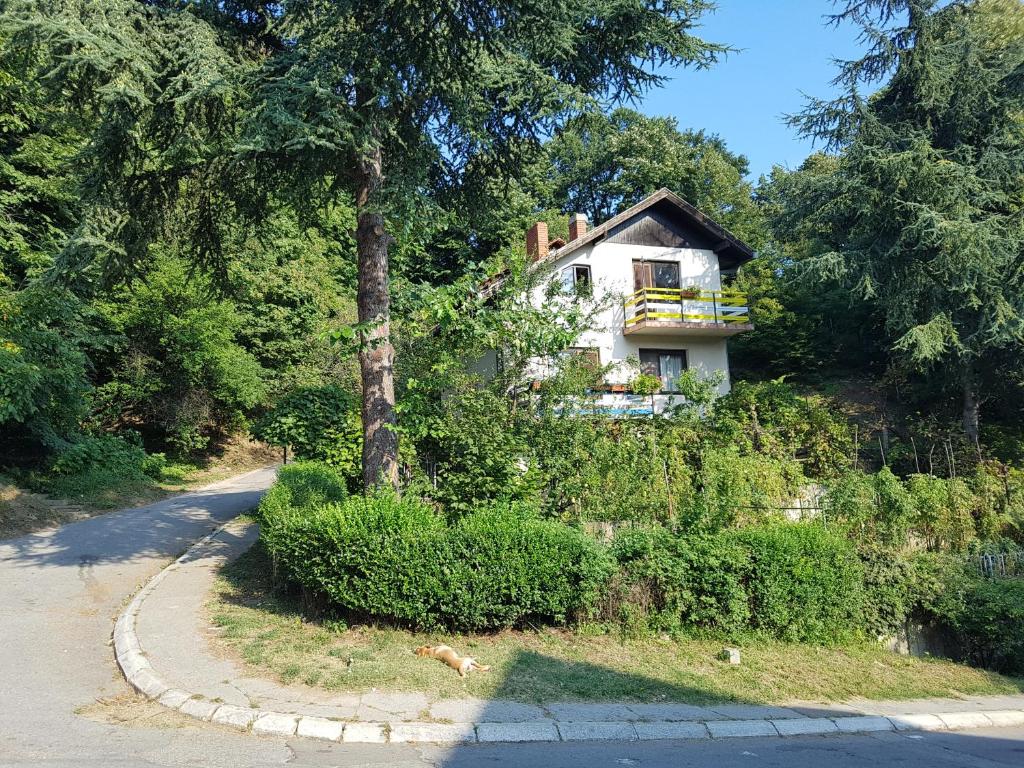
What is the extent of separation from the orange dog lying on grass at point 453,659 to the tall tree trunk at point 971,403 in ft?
69.7

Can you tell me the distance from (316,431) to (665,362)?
17.9m

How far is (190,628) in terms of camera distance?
331 inches

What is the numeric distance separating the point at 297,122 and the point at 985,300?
71.7 ft

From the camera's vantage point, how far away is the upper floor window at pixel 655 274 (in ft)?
89.6

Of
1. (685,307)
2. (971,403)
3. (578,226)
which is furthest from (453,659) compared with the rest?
(578,226)

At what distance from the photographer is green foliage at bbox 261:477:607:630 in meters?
7.96

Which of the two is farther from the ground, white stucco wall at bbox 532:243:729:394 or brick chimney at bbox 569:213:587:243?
brick chimney at bbox 569:213:587:243

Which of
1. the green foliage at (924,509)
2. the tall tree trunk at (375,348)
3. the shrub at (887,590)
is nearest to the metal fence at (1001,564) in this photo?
the green foliage at (924,509)

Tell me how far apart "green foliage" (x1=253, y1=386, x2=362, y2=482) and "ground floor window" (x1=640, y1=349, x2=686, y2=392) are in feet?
54.3

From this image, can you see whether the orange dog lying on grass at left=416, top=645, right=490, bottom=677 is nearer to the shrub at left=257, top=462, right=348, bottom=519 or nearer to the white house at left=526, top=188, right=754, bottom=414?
the shrub at left=257, top=462, right=348, bottom=519

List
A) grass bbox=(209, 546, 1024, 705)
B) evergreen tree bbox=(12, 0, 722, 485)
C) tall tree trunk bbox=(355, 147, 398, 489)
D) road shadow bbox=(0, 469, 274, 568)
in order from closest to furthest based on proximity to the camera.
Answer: grass bbox=(209, 546, 1024, 705)
evergreen tree bbox=(12, 0, 722, 485)
tall tree trunk bbox=(355, 147, 398, 489)
road shadow bbox=(0, 469, 274, 568)

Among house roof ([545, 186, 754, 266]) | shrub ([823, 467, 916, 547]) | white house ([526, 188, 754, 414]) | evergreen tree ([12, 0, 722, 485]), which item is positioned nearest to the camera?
evergreen tree ([12, 0, 722, 485])

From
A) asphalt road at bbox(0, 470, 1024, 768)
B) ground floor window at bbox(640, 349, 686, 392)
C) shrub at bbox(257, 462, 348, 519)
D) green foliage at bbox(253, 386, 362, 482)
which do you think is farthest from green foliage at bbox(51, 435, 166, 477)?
ground floor window at bbox(640, 349, 686, 392)

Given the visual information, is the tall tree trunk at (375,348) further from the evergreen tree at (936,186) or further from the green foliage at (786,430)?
the evergreen tree at (936,186)
